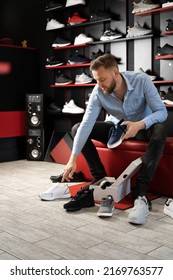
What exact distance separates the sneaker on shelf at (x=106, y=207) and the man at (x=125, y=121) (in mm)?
161

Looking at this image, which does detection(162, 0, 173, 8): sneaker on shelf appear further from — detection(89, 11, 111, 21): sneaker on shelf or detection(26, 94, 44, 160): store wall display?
detection(26, 94, 44, 160): store wall display

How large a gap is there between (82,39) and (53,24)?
0.56m

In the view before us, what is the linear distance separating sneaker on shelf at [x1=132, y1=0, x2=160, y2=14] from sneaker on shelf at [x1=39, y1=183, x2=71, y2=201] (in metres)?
2.16

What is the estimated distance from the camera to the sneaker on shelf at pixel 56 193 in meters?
2.83

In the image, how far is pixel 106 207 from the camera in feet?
7.94

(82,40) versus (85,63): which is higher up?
(82,40)

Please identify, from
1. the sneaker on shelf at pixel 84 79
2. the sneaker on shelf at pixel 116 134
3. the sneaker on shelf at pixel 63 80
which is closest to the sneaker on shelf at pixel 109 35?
the sneaker on shelf at pixel 84 79

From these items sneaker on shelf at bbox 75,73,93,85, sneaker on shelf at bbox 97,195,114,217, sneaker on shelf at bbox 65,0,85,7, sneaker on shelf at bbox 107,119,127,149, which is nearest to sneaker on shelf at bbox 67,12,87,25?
sneaker on shelf at bbox 65,0,85,7

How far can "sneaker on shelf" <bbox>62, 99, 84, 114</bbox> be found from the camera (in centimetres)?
464

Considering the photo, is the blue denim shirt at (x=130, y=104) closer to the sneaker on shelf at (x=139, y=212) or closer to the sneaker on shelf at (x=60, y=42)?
the sneaker on shelf at (x=139, y=212)

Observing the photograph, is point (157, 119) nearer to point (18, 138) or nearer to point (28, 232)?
point (28, 232)

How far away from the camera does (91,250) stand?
73.6 inches

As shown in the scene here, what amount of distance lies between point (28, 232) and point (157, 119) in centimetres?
116

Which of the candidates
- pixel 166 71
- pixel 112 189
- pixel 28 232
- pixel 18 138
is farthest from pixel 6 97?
pixel 28 232
